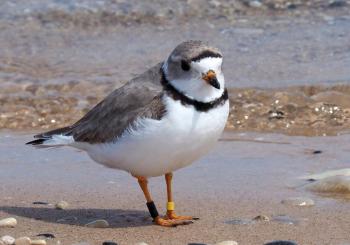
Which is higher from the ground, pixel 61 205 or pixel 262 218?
pixel 262 218

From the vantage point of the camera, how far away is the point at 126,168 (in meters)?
5.71

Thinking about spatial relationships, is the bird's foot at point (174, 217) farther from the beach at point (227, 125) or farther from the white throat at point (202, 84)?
the white throat at point (202, 84)

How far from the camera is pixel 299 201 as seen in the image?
604 cm

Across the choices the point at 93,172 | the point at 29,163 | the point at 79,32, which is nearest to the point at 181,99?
the point at 93,172

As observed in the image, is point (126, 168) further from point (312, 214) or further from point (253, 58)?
point (253, 58)

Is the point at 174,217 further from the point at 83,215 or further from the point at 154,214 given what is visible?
the point at 83,215

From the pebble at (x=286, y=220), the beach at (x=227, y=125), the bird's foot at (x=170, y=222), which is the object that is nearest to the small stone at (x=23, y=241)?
the beach at (x=227, y=125)

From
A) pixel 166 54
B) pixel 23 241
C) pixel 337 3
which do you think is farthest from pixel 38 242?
pixel 337 3

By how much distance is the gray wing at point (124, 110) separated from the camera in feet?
18.2

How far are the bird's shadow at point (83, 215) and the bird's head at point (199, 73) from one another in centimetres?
98

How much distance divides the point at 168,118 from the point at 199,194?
1125mm

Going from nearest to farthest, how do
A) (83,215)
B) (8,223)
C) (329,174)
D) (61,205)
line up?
(8,223)
(83,215)
(61,205)
(329,174)

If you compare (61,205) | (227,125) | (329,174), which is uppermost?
(329,174)

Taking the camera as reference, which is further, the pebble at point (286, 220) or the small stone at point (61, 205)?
the small stone at point (61, 205)
